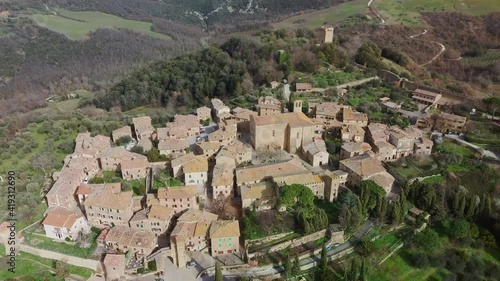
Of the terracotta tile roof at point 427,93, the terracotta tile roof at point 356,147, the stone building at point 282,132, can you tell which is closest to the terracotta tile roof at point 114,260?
the stone building at point 282,132

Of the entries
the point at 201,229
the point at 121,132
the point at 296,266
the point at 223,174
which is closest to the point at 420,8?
the point at 121,132

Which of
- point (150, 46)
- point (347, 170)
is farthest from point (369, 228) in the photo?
point (150, 46)

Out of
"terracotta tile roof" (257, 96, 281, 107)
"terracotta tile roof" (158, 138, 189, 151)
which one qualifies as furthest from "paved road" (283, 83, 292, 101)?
"terracotta tile roof" (158, 138, 189, 151)

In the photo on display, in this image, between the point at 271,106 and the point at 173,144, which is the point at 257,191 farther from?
the point at 271,106

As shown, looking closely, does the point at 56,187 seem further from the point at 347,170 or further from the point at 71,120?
the point at 347,170

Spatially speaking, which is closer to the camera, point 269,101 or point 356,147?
point 356,147

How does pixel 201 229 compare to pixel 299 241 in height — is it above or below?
above

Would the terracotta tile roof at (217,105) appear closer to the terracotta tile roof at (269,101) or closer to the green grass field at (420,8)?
the terracotta tile roof at (269,101)
